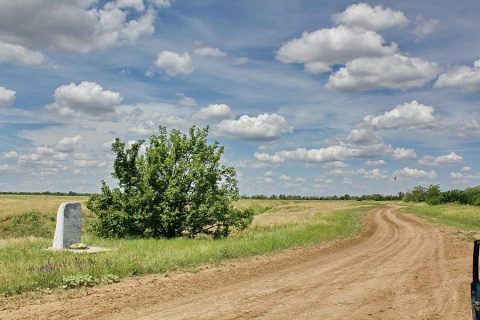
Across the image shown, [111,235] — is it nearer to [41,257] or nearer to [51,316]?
[41,257]

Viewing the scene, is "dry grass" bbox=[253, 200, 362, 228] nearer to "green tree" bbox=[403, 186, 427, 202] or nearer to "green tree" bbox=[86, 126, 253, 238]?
"green tree" bbox=[86, 126, 253, 238]

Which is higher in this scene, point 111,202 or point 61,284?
point 111,202

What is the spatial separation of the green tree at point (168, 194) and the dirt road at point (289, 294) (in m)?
10.5

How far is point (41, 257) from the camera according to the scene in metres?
13.6

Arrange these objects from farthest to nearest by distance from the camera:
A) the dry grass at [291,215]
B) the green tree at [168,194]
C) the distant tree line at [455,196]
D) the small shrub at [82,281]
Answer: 1. the distant tree line at [455,196]
2. the dry grass at [291,215]
3. the green tree at [168,194]
4. the small shrub at [82,281]

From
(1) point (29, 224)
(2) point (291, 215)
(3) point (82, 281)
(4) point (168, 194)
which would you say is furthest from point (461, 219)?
→ (1) point (29, 224)

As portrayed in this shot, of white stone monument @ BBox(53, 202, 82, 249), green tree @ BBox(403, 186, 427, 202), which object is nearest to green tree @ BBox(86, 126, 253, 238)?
white stone monument @ BBox(53, 202, 82, 249)

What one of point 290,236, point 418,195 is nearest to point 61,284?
point 290,236

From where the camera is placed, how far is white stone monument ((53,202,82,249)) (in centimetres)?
1741

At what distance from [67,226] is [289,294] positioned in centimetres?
1238

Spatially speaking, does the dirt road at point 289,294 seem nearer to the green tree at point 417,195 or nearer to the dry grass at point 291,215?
the dry grass at point 291,215

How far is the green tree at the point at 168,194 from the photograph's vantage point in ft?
77.3

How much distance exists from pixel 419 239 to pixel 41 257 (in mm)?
17867

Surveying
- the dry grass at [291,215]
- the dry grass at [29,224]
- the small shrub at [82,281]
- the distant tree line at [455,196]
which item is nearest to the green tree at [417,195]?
the distant tree line at [455,196]
